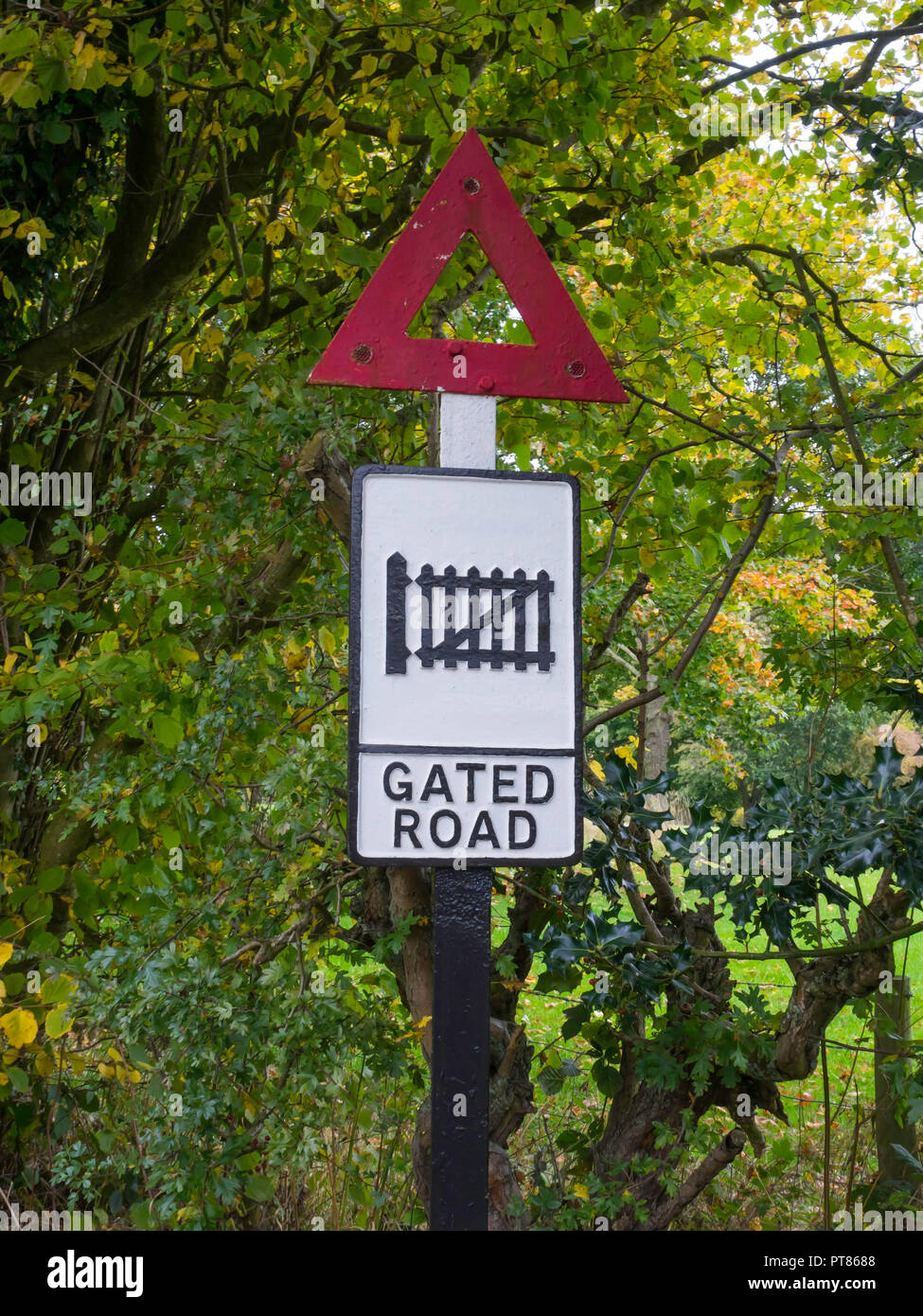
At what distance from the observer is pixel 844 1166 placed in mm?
4168

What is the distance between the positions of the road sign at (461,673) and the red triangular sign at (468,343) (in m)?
0.17

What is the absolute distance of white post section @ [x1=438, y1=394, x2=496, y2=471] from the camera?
1741 mm

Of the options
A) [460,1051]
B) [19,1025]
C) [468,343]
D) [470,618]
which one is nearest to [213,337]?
[19,1025]

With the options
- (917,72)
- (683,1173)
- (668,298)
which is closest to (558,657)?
(683,1173)

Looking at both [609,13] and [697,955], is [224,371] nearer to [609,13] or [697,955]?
[609,13]

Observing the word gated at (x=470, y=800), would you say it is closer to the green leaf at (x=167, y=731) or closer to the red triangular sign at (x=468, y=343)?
the red triangular sign at (x=468, y=343)

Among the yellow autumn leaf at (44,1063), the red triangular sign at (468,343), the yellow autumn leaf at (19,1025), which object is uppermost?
the red triangular sign at (468,343)

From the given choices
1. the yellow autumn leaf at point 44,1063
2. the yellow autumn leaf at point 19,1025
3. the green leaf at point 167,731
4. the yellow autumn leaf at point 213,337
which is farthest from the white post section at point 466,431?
the yellow autumn leaf at point 213,337

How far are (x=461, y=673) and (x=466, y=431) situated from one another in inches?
15.2

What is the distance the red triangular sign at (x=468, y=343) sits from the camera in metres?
1.73

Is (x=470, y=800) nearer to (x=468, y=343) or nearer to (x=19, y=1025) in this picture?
(x=468, y=343)

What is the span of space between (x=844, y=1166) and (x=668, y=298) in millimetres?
3267

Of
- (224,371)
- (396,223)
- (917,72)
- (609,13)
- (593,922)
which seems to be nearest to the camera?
(593,922)

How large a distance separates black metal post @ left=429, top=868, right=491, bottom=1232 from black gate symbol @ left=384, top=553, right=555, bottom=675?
0.32m
